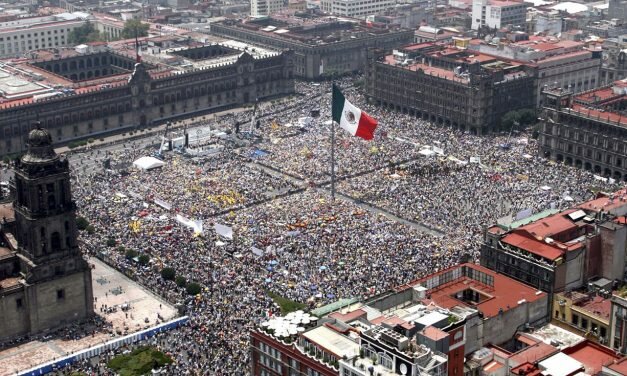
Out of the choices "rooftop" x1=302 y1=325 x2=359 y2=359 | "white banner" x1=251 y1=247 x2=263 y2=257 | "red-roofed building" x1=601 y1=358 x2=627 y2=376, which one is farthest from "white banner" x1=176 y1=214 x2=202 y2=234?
"red-roofed building" x1=601 y1=358 x2=627 y2=376

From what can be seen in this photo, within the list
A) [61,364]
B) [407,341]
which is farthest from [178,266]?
[407,341]

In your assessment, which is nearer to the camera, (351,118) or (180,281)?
(180,281)

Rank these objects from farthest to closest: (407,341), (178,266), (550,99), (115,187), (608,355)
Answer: (550,99), (115,187), (178,266), (608,355), (407,341)

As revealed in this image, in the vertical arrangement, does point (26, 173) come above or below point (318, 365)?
above

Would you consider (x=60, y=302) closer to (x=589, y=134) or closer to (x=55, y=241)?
(x=55, y=241)

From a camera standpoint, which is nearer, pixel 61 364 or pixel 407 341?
pixel 407 341

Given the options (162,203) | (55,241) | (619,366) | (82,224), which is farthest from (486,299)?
(162,203)

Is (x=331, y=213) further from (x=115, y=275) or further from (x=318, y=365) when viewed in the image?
(x=318, y=365)
